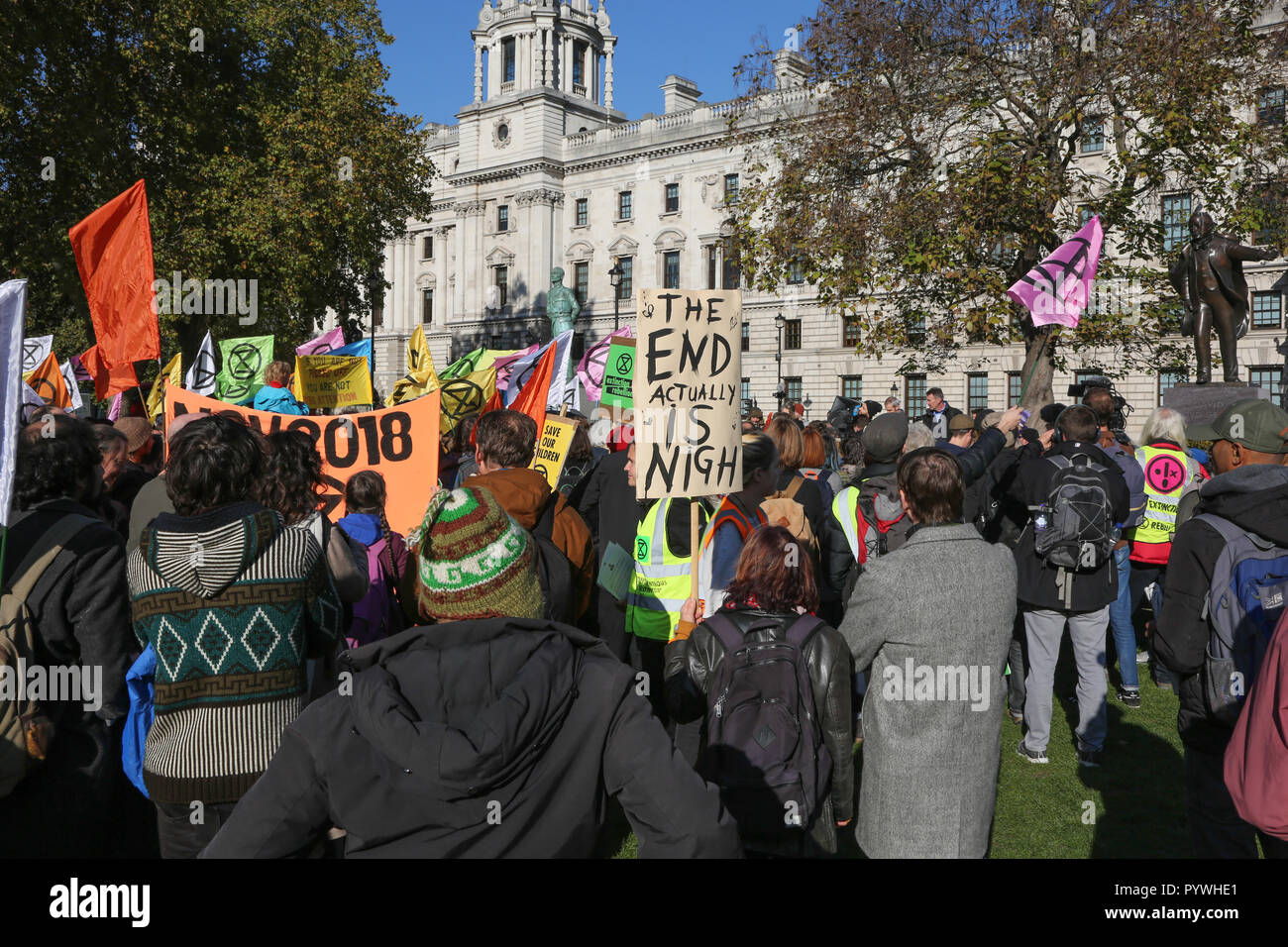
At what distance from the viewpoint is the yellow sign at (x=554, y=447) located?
286 inches

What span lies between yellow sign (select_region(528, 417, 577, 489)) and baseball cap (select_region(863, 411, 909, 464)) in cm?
217

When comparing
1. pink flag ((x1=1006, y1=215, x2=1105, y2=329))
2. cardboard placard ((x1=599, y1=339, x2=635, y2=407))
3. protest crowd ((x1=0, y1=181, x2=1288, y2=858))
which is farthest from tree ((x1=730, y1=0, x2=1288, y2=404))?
protest crowd ((x1=0, y1=181, x2=1288, y2=858))

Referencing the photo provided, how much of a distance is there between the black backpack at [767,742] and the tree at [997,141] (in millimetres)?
12593

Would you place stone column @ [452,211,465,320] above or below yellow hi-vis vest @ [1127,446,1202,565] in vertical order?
above

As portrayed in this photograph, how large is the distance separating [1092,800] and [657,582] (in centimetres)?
242

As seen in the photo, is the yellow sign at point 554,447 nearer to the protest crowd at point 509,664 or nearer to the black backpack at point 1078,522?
the protest crowd at point 509,664

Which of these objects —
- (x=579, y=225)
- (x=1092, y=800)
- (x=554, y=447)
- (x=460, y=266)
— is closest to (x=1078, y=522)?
(x=1092, y=800)

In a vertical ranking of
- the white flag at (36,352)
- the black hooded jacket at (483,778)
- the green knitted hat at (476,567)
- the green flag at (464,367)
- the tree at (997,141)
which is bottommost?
A: the black hooded jacket at (483,778)

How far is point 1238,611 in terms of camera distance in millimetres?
3426

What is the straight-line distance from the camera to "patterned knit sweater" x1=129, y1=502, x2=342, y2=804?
2.94 metres

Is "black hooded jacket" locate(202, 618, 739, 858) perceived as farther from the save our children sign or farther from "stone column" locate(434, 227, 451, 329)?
"stone column" locate(434, 227, 451, 329)

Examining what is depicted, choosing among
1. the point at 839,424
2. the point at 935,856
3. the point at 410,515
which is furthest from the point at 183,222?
the point at 935,856

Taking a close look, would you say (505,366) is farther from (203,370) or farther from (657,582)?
(657,582)

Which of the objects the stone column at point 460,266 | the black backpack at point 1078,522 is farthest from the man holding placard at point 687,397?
the stone column at point 460,266
